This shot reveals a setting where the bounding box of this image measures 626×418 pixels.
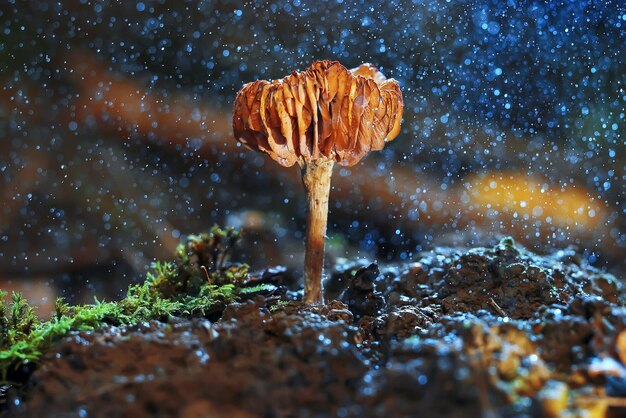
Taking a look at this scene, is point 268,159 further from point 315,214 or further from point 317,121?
point 317,121

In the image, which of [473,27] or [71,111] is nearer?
[473,27]

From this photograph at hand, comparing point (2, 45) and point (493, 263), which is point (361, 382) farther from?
point (2, 45)

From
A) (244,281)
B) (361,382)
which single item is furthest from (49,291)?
(361,382)

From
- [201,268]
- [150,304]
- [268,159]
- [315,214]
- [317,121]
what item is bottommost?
[150,304]

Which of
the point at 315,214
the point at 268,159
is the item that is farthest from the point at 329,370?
the point at 268,159

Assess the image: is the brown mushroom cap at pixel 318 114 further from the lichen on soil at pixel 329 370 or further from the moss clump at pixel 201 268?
the lichen on soil at pixel 329 370

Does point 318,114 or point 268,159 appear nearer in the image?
point 318,114

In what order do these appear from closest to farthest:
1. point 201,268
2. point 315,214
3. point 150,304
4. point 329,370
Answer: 1. point 329,370
2. point 150,304
3. point 315,214
4. point 201,268
